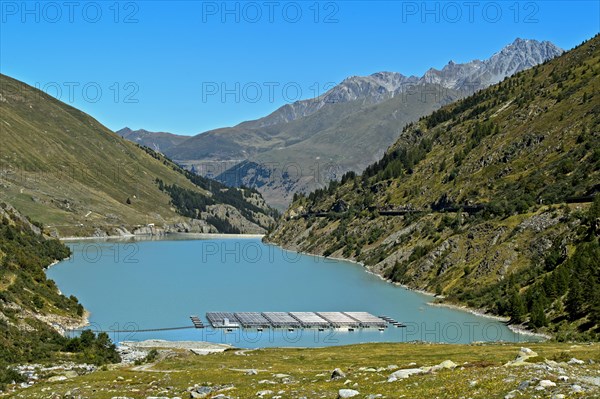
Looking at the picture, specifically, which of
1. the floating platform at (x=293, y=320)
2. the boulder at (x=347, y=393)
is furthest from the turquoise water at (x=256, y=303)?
the boulder at (x=347, y=393)

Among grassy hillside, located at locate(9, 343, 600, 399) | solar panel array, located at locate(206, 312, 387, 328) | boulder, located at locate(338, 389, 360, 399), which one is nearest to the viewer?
grassy hillside, located at locate(9, 343, 600, 399)

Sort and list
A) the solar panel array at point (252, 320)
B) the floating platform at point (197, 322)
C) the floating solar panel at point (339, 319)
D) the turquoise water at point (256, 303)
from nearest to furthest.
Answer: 1. the turquoise water at point (256, 303)
2. the floating platform at point (197, 322)
3. the solar panel array at point (252, 320)
4. the floating solar panel at point (339, 319)

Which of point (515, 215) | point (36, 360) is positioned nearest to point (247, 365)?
point (36, 360)

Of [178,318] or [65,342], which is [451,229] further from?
[65,342]

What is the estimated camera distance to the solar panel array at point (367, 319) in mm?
116744

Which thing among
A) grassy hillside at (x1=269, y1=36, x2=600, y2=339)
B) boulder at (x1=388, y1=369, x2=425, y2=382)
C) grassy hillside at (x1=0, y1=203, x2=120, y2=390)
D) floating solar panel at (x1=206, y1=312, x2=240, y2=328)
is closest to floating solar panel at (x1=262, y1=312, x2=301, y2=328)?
floating solar panel at (x1=206, y1=312, x2=240, y2=328)

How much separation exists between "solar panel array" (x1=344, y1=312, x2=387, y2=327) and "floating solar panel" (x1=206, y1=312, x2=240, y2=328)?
20.5 m

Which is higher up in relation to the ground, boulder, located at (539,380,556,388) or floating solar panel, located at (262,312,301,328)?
floating solar panel, located at (262,312,301,328)

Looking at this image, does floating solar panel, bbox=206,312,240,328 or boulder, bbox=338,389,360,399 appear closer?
boulder, bbox=338,389,360,399

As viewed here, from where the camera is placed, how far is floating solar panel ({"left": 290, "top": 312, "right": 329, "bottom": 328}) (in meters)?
117

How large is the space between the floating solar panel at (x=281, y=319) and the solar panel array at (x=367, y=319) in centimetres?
1076

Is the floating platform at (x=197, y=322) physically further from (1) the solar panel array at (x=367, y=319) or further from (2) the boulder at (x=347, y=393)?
(2) the boulder at (x=347, y=393)

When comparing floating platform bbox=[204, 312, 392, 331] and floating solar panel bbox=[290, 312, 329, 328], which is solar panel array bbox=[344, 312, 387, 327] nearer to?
floating platform bbox=[204, 312, 392, 331]

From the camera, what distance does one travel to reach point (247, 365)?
208ft
